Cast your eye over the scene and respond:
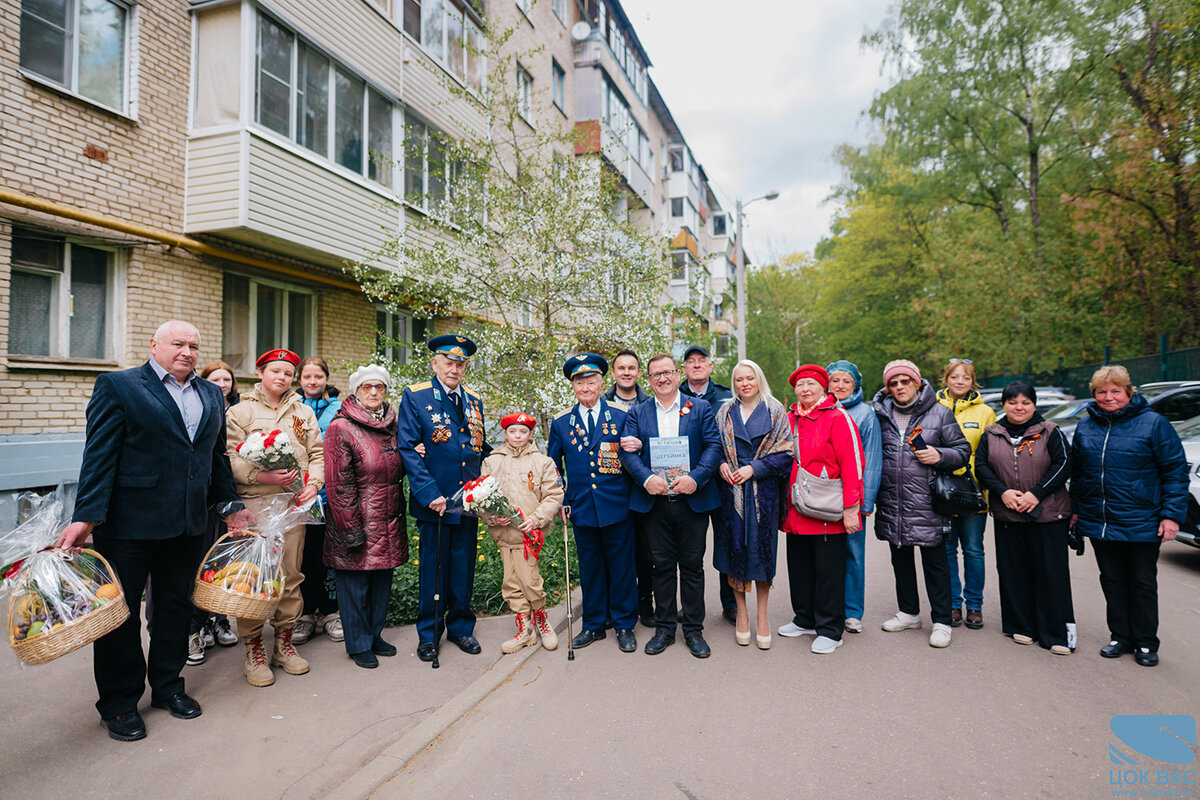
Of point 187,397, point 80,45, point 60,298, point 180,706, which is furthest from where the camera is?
point 80,45

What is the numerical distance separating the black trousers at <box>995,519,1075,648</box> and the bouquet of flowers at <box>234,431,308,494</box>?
5.07m

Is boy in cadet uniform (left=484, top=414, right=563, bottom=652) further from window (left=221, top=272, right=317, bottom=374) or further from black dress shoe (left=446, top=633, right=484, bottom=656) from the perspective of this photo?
window (left=221, top=272, right=317, bottom=374)

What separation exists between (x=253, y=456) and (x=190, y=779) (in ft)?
5.82

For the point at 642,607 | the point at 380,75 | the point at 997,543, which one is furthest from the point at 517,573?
the point at 380,75

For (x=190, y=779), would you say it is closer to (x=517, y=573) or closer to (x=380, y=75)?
(x=517, y=573)

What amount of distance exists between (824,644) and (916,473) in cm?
145

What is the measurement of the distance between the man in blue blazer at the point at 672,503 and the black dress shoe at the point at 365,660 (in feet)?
6.22

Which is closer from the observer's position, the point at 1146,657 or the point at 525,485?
the point at 1146,657

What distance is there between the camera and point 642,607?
5727mm

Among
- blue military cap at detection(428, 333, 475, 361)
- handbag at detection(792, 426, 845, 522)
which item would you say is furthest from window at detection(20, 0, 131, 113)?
handbag at detection(792, 426, 845, 522)

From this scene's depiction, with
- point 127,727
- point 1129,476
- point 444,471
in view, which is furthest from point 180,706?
point 1129,476

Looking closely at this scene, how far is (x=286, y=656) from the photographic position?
4594mm

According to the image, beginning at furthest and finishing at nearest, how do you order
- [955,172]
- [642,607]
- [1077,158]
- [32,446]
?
[955,172] < [1077,158] < [32,446] < [642,607]

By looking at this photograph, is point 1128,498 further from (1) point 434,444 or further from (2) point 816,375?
(1) point 434,444
